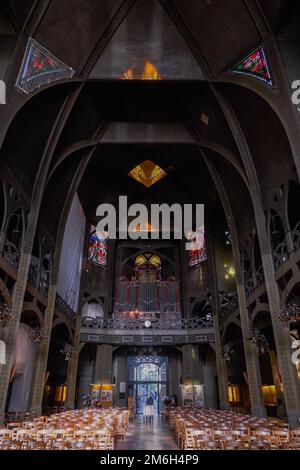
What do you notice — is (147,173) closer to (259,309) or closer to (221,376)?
(259,309)

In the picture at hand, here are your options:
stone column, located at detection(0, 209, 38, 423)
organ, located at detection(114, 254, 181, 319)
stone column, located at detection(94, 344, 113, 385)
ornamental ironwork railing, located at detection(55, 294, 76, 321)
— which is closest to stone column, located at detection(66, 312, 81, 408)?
ornamental ironwork railing, located at detection(55, 294, 76, 321)

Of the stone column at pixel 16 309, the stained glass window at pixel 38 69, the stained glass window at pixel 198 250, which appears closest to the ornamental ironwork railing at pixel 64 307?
the stone column at pixel 16 309

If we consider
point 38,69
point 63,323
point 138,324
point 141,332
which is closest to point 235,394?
point 141,332

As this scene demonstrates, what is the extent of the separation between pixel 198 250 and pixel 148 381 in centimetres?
1121

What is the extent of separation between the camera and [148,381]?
2384cm

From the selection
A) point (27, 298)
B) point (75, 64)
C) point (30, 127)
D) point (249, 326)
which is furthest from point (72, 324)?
point (75, 64)

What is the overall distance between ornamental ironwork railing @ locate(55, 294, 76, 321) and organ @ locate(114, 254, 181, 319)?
15.2 feet

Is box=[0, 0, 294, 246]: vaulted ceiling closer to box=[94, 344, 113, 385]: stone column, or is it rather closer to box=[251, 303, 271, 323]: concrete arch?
box=[251, 303, 271, 323]: concrete arch

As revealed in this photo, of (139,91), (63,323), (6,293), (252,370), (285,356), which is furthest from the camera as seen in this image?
(63,323)

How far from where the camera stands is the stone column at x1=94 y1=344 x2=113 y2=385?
66.7 feet

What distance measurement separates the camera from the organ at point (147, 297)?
2391 centimetres

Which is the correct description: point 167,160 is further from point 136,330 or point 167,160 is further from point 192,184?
point 136,330

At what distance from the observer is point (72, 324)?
20.1 meters

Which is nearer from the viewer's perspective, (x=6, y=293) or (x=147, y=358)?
(x=6, y=293)
